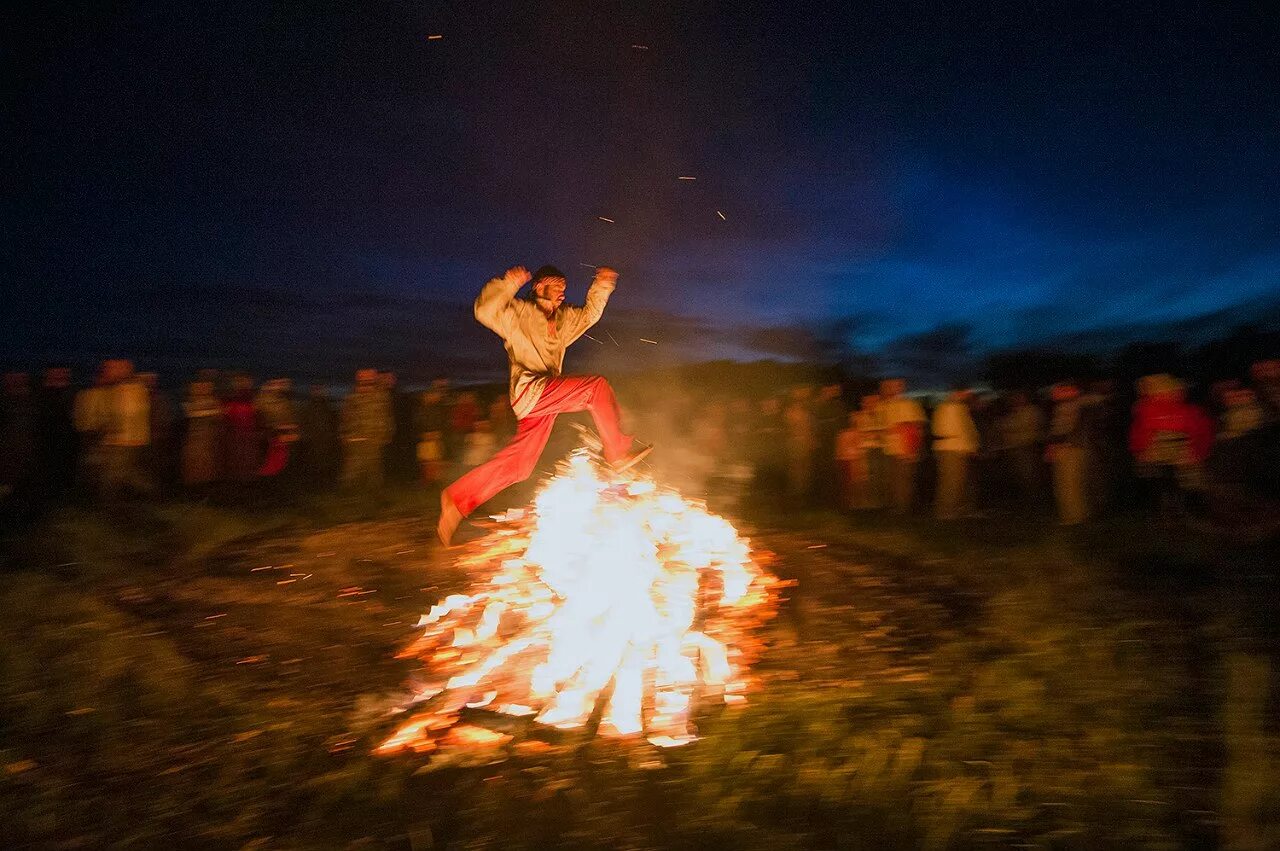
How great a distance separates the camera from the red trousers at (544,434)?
5.88m

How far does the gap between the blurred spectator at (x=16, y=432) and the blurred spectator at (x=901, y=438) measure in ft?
31.9

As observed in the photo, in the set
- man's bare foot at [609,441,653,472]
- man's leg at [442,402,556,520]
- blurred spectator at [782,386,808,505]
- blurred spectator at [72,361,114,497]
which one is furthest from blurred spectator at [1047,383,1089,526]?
blurred spectator at [72,361,114,497]

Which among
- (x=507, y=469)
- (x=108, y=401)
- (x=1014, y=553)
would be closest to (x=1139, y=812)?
(x=1014, y=553)

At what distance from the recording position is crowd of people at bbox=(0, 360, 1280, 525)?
8.19 metres

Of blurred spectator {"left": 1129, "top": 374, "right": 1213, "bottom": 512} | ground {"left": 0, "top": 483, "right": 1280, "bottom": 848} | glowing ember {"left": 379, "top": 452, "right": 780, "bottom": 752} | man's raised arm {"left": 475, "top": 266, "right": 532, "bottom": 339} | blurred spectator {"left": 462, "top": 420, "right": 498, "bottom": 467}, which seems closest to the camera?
ground {"left": 0, "top": 483, "right": 1280, "bottom": 848}

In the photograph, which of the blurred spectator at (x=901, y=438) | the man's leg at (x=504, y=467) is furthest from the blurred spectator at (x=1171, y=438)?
the man's leg at (x=504, y=467)

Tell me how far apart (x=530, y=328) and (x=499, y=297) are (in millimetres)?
346

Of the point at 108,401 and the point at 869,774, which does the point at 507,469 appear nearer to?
the point at 869,774

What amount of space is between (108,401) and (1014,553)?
29.1 ft

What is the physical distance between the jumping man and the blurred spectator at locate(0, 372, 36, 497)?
6.38m

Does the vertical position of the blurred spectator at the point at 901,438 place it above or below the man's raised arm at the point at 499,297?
below

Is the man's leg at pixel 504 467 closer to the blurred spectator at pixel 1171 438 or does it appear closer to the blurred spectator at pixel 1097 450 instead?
the blurred spectator at pixel 1097 450

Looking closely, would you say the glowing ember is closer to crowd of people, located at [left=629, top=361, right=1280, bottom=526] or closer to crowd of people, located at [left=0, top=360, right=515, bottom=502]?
crowd of people, located at [left=629, top=361, right=1280, bottom=526]

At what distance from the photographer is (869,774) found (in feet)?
10.4
